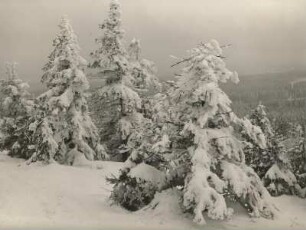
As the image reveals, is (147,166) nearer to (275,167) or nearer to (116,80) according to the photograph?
(275,167)

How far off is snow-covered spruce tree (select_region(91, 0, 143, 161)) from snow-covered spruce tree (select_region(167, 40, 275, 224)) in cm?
1339

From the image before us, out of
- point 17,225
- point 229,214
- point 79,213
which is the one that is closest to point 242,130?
point 229,214

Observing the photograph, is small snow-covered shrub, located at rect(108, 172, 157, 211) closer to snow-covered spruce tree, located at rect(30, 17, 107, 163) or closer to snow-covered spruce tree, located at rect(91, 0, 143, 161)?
snow-covered spruce tree, located at rect(30, 17, 107, 163)

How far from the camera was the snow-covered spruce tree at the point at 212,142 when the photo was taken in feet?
52.1

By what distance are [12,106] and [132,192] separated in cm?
2015

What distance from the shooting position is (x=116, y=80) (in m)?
31.7

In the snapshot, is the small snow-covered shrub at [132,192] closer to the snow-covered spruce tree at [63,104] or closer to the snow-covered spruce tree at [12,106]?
the snow-covered spruce tree at [63,104]

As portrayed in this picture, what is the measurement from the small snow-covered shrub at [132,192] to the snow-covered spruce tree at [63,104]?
10.1 meters

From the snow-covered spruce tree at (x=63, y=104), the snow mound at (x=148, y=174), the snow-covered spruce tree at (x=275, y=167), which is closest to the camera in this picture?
the snow mound at (x=148, y=174)

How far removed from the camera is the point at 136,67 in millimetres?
32812

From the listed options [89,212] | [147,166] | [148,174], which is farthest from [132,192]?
[89,212]

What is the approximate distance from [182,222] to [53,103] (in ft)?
46.3

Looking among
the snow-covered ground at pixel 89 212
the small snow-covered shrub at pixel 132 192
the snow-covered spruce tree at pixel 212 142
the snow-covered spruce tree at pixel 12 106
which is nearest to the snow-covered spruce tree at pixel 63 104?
the snow-covered spruce tree at pixel 12 106

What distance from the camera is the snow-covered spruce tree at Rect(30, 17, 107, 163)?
27.7 m
